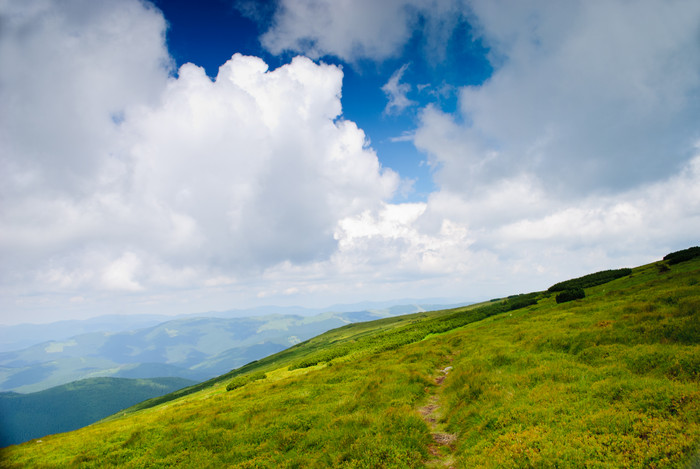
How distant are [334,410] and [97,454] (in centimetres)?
1456

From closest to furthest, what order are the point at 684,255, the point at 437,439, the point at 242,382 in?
the point at 437,439 → the point at 684,255 → the point at 242,382

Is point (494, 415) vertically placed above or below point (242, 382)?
above

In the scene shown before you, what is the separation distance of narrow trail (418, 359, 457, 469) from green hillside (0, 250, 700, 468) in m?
0.06

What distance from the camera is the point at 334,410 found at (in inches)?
709

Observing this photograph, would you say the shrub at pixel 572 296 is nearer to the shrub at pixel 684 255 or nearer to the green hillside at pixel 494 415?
the shrub at pixel 684 255

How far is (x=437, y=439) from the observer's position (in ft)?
44.7

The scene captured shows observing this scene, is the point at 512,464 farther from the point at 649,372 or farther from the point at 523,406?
the point at 649,372

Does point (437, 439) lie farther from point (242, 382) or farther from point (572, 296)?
point (242, 382)

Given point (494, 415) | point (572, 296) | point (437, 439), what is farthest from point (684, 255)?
point (437, 439)

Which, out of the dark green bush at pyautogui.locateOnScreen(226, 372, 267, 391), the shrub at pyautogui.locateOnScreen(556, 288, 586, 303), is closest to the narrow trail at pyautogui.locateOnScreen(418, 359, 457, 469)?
the dark green bush at pyautogui.locateOnScreen(226, 372, 267, 391)

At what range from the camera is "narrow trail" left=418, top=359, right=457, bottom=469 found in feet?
38.9

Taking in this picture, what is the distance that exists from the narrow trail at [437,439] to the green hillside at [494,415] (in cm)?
6

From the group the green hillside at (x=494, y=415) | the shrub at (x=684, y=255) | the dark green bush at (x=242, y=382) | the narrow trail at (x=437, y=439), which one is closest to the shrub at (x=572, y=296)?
the shrub at (x=684, y=255)

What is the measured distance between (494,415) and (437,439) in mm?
2831
